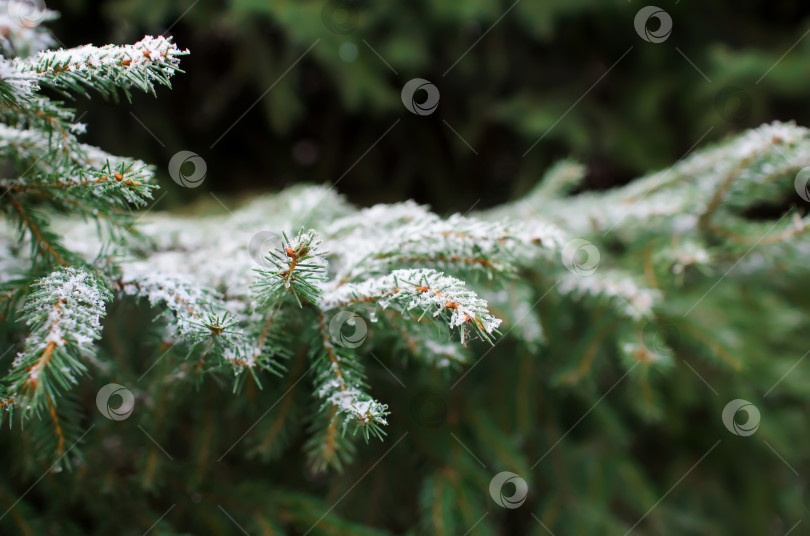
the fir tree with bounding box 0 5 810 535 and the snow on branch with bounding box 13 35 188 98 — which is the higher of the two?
the snow on branch with bounding box 13 35 188 98

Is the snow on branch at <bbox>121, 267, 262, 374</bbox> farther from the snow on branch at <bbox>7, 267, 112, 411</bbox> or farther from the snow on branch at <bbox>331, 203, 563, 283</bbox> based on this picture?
the snow on branch at <bbox>331, 203, 563, 283</bbox>

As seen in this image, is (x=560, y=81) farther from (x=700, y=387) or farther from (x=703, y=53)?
(x=700, y=387)

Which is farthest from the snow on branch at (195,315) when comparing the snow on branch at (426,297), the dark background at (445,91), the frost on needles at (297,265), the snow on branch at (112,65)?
the dark background at (445,91)

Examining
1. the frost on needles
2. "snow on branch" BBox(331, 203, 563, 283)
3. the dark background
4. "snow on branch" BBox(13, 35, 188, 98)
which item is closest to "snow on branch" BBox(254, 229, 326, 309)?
the frost on needles

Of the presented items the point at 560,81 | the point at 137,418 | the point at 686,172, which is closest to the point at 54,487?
the point at 137,418

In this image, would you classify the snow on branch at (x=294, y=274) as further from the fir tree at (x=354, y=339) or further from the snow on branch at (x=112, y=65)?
the snow on branch at (x=112, y=65)

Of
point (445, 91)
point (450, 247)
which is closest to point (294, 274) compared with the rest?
point (450, 247)
